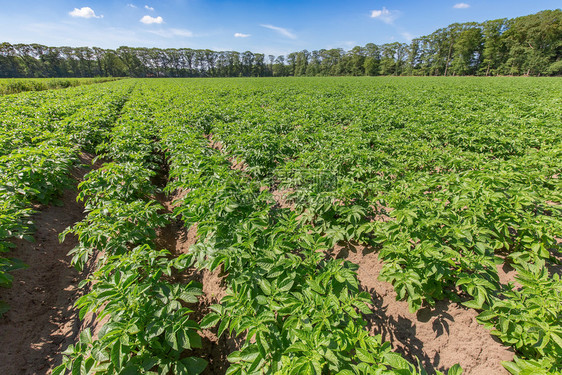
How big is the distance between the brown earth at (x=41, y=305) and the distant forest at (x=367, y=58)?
80149 millimetres

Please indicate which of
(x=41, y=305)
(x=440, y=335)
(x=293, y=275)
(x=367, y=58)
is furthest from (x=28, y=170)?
(x=367, y=58)

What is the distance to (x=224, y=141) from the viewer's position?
24.0ft

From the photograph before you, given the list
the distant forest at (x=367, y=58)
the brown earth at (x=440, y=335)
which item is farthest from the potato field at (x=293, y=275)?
the distant forest at (x=367, y=58)

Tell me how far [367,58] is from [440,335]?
103m

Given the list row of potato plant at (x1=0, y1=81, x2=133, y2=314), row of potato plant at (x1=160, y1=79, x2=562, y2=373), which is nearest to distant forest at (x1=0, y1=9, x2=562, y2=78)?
row of potato plant at (x1=160, y1=79, x2=562, y2=373)

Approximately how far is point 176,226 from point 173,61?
13723 centimetres

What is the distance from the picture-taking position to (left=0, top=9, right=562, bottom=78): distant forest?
54062 millimetres

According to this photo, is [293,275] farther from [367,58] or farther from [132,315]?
[367,58]

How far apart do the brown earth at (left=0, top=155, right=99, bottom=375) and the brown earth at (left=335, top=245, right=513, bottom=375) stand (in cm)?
411

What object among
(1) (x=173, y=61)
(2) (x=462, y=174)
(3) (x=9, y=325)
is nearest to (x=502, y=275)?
(2) (x=462, y=174)

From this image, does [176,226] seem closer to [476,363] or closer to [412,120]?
[476,363]

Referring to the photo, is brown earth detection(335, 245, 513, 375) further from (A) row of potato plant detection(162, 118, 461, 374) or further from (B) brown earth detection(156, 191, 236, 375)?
(B) brown earth detection(156, 191, 236, 375)

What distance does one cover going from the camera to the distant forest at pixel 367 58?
54.1m

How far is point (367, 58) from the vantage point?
8562 cm
